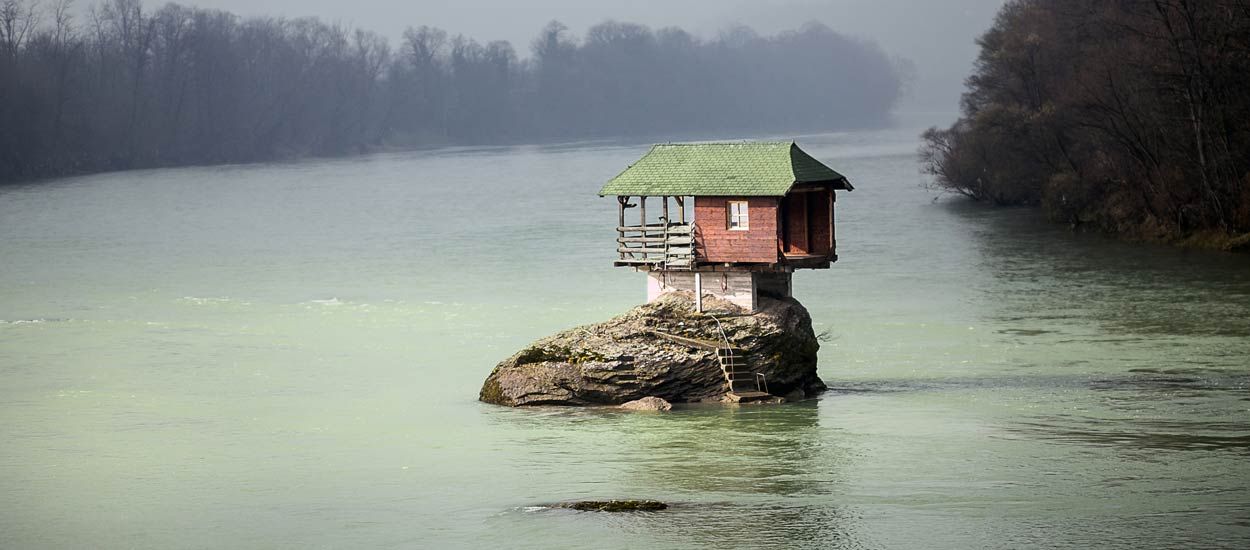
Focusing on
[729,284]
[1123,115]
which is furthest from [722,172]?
[1123,115]

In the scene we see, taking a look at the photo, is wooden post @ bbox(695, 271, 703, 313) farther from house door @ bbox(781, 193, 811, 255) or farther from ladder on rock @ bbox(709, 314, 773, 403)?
house door @ bbox(781, 193, 811, 255)

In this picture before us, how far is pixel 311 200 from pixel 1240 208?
3146 inches

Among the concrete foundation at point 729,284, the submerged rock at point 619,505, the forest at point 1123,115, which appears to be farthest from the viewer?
the forest at point 1123,115

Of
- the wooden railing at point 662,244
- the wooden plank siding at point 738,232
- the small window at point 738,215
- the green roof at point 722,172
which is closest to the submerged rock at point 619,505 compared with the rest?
the wooden railing at point 662,244

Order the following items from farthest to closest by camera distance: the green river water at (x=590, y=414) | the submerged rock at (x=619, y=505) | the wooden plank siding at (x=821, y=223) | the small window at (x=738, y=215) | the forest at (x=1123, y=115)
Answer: the forest at (x=1123, y=115)
the wooden plank siding at (x=821, y=223)
the small window at (x=738, y=215)
the submerged rock at (x=619, y=505)
the green river water at (x=590, y=414)

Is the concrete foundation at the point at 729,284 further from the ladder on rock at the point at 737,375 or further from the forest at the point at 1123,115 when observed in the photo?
the forest at the point at 1123,115

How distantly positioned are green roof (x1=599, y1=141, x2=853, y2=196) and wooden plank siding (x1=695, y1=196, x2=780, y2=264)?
0.36 metres

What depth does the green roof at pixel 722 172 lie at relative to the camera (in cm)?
4322

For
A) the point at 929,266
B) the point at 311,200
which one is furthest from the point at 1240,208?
the point at 311,200

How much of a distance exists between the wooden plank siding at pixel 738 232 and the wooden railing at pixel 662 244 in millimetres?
337

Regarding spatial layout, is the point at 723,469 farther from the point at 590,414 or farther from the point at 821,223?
the point at 821,223

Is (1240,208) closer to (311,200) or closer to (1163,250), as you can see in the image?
(1163,250)

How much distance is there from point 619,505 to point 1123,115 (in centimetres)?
5469

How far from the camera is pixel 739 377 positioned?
42.5 m
